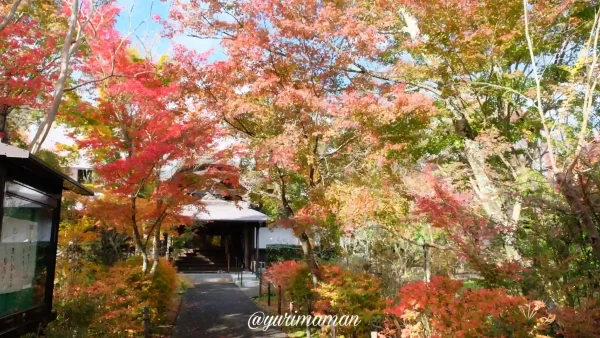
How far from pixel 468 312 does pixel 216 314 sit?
26.5ft

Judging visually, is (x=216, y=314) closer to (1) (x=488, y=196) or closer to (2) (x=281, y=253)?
(1) (x=488, y=196)

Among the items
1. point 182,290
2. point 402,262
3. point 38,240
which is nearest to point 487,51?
point 402,262

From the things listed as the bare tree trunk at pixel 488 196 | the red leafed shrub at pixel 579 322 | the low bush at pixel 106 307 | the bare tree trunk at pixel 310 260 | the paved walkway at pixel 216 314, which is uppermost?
the bare tree trunk at pixel 488 196

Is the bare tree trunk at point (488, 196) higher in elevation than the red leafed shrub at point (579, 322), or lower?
higher

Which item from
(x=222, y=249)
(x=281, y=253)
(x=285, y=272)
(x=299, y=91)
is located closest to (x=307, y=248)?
(x=285, y=272)

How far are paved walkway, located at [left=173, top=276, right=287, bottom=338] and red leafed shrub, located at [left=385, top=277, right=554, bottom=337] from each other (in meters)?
4.43

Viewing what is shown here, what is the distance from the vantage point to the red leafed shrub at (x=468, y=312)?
4.65 metres

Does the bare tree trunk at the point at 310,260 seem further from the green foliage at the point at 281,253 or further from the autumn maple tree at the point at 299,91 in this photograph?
the green foliage at the point at 281,253

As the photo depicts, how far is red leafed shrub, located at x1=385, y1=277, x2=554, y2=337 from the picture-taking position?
4652 millimetres

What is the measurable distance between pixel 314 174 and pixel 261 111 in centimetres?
183

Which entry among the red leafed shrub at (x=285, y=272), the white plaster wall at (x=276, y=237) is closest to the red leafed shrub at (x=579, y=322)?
the red leafed shrub at (x=285, y=272)

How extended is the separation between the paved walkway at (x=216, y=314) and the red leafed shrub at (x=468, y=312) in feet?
14.5

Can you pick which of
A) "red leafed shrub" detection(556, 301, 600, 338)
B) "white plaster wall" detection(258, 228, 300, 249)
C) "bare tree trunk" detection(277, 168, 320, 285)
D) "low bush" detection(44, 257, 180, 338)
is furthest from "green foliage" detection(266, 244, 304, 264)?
"red leafed shrub" detection(556, 301, 600, 338)

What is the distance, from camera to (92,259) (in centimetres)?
1442
